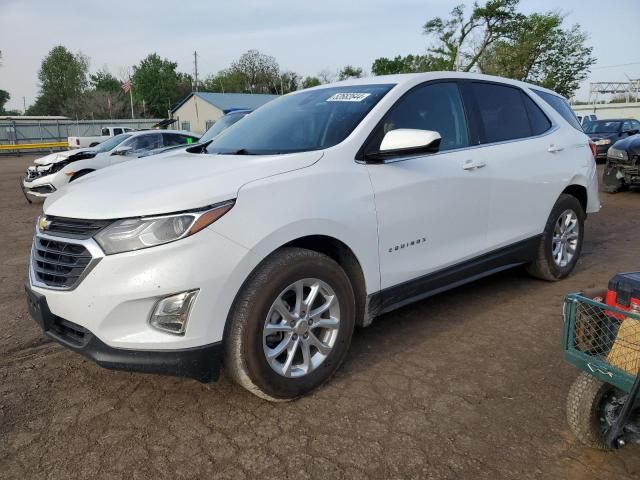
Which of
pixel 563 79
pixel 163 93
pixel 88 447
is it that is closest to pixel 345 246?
pixel 88 447

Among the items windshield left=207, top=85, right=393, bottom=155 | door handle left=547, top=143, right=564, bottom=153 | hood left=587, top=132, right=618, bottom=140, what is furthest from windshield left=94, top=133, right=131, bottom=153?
hood left=587, top=132, right=618, bottom=140

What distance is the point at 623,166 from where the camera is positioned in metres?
10.0

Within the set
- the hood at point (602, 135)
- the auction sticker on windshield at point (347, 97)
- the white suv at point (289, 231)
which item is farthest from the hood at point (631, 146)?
the auction sticker on windshield at point (347, 97)

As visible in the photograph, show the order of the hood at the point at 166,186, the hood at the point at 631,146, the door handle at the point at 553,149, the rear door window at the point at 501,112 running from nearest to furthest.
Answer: the hood at the point at 166,186 → the rear door window at the point at 501,112 → the door handle at the point at 553,149 → the hood at the point at 631,146

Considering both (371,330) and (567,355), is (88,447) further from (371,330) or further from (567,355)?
(567,355)

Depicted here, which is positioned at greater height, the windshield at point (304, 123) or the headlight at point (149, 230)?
the windshield at point (304, 123)

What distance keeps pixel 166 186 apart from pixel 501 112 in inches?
111

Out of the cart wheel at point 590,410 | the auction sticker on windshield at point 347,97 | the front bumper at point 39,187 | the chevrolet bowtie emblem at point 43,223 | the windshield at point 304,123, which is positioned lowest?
the cart wheel at point 590,410

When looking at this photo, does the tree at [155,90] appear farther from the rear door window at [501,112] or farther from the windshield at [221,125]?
the rear door window at [501,112]

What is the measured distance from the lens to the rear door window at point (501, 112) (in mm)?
3939

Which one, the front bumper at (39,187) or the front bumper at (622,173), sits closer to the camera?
the front bumper at (622,173)

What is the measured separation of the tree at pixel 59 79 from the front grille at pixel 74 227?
88.1 meters

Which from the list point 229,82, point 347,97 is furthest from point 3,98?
point 347,97

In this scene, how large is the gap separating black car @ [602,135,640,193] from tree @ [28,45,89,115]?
84.5m
